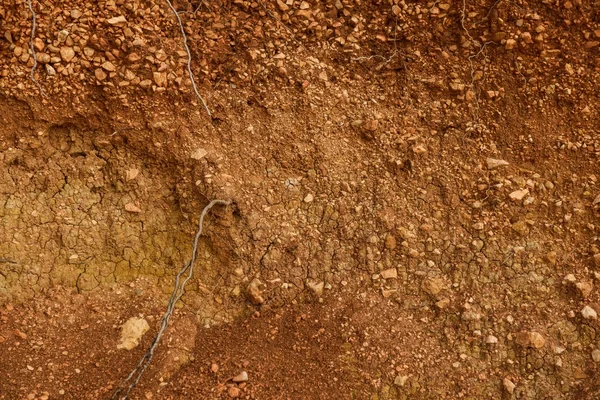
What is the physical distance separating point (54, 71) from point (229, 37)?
3.20 ft

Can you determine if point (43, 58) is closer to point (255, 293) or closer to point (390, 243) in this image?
point (255, 293)

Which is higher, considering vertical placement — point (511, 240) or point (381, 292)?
point (511, 240)

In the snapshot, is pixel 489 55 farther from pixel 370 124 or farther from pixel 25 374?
pixel 25 374

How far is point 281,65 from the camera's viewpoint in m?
3.16

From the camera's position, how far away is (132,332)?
2959 millimetres

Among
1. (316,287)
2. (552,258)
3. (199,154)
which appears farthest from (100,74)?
(552,258)

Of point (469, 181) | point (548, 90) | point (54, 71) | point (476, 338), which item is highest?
point (548, 90)

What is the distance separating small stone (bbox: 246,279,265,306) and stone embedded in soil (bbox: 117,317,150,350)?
571mm

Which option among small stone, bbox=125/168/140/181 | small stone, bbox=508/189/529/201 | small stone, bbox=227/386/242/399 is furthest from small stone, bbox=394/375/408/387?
small stone, bbox=125/168/140/181

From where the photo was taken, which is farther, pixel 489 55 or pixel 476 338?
pixel 489 55

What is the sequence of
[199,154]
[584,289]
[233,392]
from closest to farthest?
A: 1. [233,392]
2. [584,289]
3. [199,154]

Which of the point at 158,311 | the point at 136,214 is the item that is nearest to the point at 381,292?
the point at 158,311

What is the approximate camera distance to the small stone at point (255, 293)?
3.00 meters

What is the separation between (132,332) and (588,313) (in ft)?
7.80
